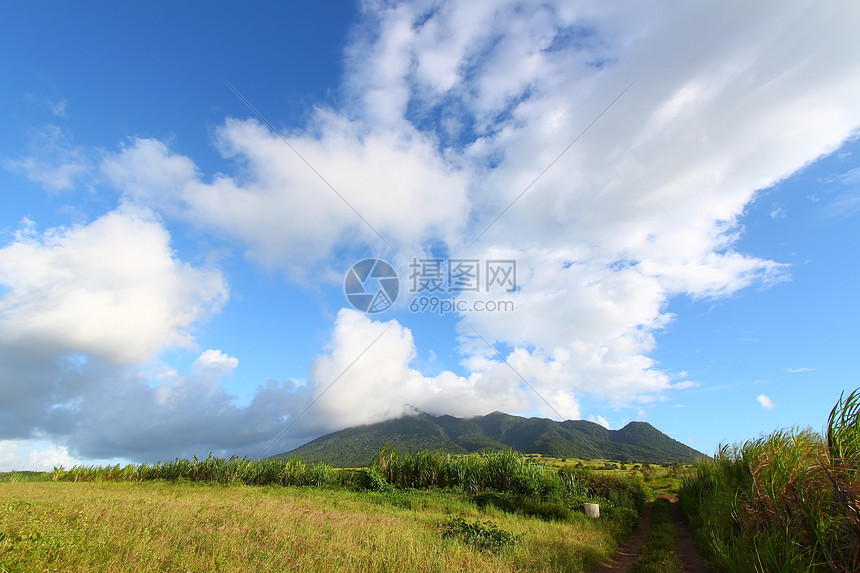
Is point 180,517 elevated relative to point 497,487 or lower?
elevated

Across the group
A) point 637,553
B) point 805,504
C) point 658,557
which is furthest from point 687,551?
point 805,504

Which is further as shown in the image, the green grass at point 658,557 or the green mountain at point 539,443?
the green mountain at point 539,443

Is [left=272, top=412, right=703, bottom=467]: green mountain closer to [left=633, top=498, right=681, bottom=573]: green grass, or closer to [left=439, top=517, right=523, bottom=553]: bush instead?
[left=633, top=498, right=681, bottom=573]: green grass

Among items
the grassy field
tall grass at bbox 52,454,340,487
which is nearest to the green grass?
the grassy field

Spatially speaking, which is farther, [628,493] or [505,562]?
[628,493]

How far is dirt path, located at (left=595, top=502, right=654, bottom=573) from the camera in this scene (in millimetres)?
11609

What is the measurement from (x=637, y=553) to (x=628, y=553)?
1.20 ft

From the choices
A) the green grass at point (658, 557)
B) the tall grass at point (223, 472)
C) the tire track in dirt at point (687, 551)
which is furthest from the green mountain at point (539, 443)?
the green grass at point (658, 557)

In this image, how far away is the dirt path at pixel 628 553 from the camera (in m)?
11.6

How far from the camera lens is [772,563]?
638cm

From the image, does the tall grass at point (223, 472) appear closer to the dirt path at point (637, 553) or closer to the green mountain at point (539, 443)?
the dirt path at point (637, 553)

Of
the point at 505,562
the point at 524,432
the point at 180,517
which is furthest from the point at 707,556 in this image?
the point at 524,432

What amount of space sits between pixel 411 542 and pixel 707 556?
34.1 ft

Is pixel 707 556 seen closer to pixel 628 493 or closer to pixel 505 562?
pixel 505 562
